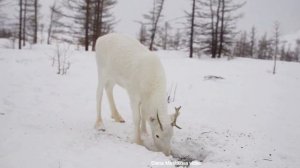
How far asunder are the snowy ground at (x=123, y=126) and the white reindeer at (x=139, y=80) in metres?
0.46

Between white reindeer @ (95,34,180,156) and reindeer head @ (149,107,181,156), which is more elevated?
white reindeer @ (95,34,180,156)

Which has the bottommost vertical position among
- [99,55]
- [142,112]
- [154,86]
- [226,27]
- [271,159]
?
[271,159]

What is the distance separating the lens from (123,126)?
7.65 m

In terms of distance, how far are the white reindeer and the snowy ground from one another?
46cm

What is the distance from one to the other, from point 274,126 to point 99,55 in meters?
5.00

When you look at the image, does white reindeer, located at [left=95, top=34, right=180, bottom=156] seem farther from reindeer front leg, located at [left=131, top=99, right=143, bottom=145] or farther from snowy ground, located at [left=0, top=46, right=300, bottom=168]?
snowy ground, located at [left=0, top=46, right=300, bottom=168]

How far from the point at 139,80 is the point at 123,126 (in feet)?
5.68

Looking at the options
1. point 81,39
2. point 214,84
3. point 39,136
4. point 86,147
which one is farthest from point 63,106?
point 81,39

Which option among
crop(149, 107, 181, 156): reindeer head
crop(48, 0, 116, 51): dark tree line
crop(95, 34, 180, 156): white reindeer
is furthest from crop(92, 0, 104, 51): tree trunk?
crop(149, 107, 181, 156): reindeer head

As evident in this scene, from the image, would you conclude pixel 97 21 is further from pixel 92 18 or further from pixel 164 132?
pixel 164 132

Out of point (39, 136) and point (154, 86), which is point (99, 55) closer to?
point (154, 86)

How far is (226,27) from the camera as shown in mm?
32500

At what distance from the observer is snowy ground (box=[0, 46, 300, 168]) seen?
5.25 m

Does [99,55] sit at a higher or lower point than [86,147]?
higher
